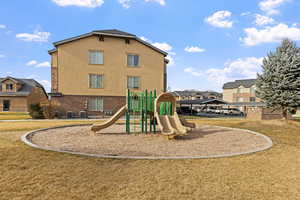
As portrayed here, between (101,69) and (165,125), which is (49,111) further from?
(165,125)

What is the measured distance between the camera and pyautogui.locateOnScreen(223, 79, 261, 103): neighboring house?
58.5 m

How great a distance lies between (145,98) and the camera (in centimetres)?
1077

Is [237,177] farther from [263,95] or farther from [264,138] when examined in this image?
[263,95]

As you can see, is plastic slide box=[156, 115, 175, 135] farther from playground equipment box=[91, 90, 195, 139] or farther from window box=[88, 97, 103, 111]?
window box=[88, 97, 103, 111]

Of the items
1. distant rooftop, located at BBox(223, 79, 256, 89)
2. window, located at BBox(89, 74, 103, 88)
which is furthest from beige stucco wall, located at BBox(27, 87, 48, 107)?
distant rooftop, located at BBox(223, 79, 256, 89)

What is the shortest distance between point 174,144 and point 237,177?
3974 mm

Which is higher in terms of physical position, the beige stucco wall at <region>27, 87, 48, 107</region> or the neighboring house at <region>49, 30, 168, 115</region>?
the neighboring house at <region>49, 30, 168, 115</region>

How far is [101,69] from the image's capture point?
25.1 metres

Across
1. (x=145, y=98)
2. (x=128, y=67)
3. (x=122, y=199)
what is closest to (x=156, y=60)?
(x=128, y=67)

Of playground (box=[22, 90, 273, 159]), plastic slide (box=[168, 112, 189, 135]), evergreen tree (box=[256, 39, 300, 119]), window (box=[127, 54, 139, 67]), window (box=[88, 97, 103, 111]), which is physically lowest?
playground (box=[22, 90, 273, 159])

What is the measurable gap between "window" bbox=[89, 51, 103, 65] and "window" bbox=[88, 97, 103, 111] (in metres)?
4.86

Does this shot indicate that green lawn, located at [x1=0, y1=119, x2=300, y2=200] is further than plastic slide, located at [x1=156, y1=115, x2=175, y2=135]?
No

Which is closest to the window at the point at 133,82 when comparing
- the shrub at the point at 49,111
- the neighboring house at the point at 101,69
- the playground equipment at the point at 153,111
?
the neighboring house at the point at 101,69

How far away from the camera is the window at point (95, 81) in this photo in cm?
2497
